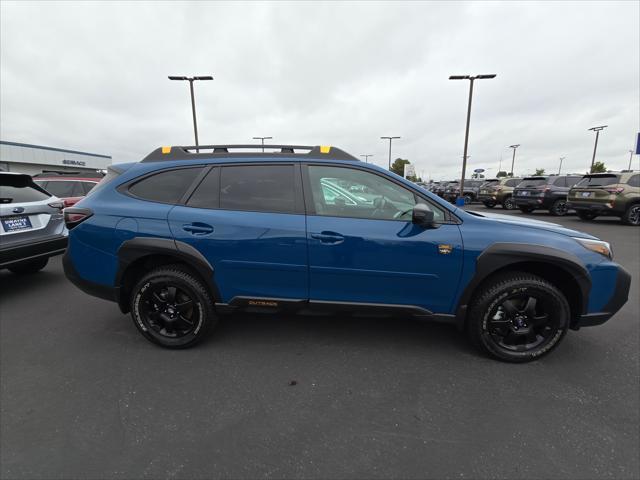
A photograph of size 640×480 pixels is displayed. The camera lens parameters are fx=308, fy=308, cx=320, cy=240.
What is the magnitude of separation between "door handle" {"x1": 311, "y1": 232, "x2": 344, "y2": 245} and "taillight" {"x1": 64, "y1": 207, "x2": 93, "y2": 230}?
204 cm

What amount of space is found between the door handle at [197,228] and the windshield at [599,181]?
12970 millimetres

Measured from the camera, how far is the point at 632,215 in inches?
394

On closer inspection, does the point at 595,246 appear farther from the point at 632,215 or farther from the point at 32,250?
the point at 632,215

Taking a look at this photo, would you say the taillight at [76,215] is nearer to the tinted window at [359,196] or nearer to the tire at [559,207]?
the tinted window at [359,196]

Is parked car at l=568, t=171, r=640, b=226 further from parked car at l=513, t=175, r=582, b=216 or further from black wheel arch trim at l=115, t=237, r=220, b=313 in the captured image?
black wheel arch trim at l=115, t=237, r=220, b=313

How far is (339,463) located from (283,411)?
0.52m

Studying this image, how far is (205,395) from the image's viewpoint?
2215 millimetres

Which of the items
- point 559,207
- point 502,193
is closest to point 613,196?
point 559,207

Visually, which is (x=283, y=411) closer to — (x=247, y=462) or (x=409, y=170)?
(x=247, y=462)

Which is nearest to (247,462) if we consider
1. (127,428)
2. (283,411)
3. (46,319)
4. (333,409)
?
(283,411)

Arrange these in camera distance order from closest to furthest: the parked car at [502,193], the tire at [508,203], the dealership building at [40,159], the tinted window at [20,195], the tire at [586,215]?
1. the tinted window at [20,195]
2. the tire at [586,215]
3. the tire at [508,203]
4. the parked car at [502,193]
5. the dealership building at [40,159]

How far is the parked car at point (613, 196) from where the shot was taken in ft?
32.4

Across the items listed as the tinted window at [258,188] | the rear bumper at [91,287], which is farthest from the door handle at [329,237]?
the rear bumper at [91,287]

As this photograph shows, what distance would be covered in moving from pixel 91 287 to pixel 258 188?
1803 mm
